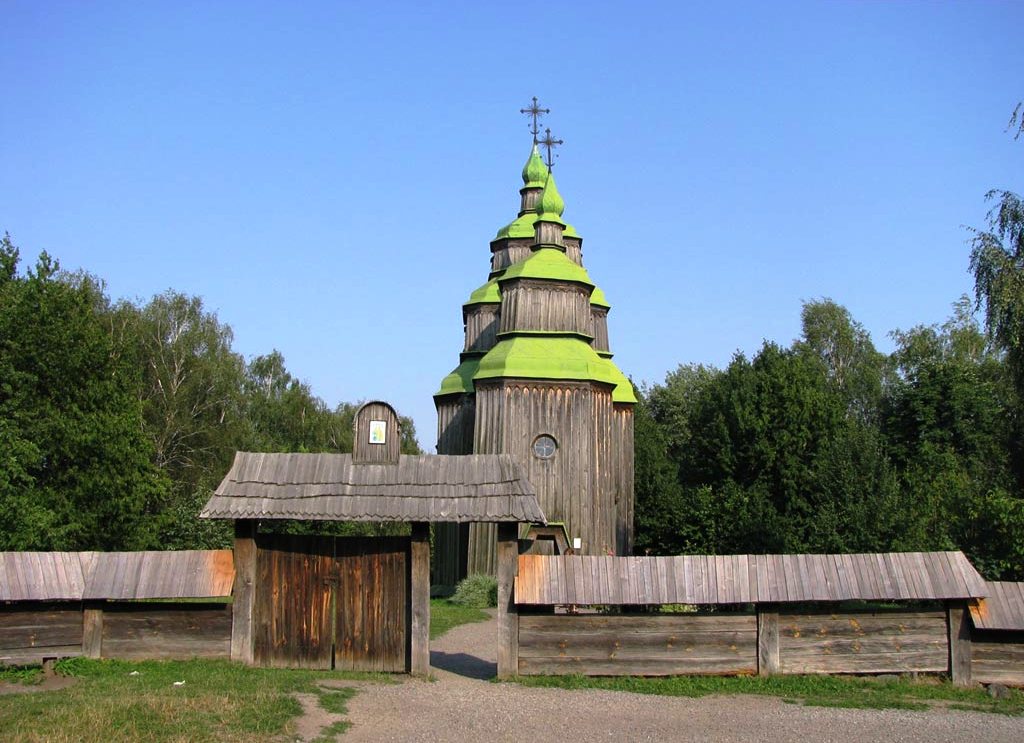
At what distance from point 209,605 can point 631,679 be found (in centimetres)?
651

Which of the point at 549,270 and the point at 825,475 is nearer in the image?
the point at 825,475

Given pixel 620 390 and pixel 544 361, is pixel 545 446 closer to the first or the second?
pixel 544 361

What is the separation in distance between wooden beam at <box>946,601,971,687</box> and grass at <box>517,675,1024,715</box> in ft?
0.90

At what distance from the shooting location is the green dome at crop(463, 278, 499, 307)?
38.8 meters

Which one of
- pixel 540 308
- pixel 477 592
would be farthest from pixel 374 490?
pixel 540 308

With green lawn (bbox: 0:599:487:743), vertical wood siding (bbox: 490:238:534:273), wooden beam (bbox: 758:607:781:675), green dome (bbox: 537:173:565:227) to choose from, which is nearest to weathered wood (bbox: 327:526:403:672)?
green lawn (bbox: 0:599:487:743)

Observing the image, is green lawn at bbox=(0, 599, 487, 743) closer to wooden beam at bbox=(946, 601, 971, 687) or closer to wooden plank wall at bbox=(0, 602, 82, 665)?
wooden plank wall at bbox=(0, 602, 82, 665)

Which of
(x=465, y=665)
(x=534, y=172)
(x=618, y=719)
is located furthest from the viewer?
(x=534, y=172)

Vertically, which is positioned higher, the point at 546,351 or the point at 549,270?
the point at 549,270

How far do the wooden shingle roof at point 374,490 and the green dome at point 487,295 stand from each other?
2243 cm

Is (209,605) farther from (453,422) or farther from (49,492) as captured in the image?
(453,422)

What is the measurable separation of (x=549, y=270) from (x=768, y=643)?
18.8m

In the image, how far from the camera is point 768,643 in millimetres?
15398

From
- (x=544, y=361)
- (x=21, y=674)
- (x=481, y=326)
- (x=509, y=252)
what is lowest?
(x=21, y=674)
